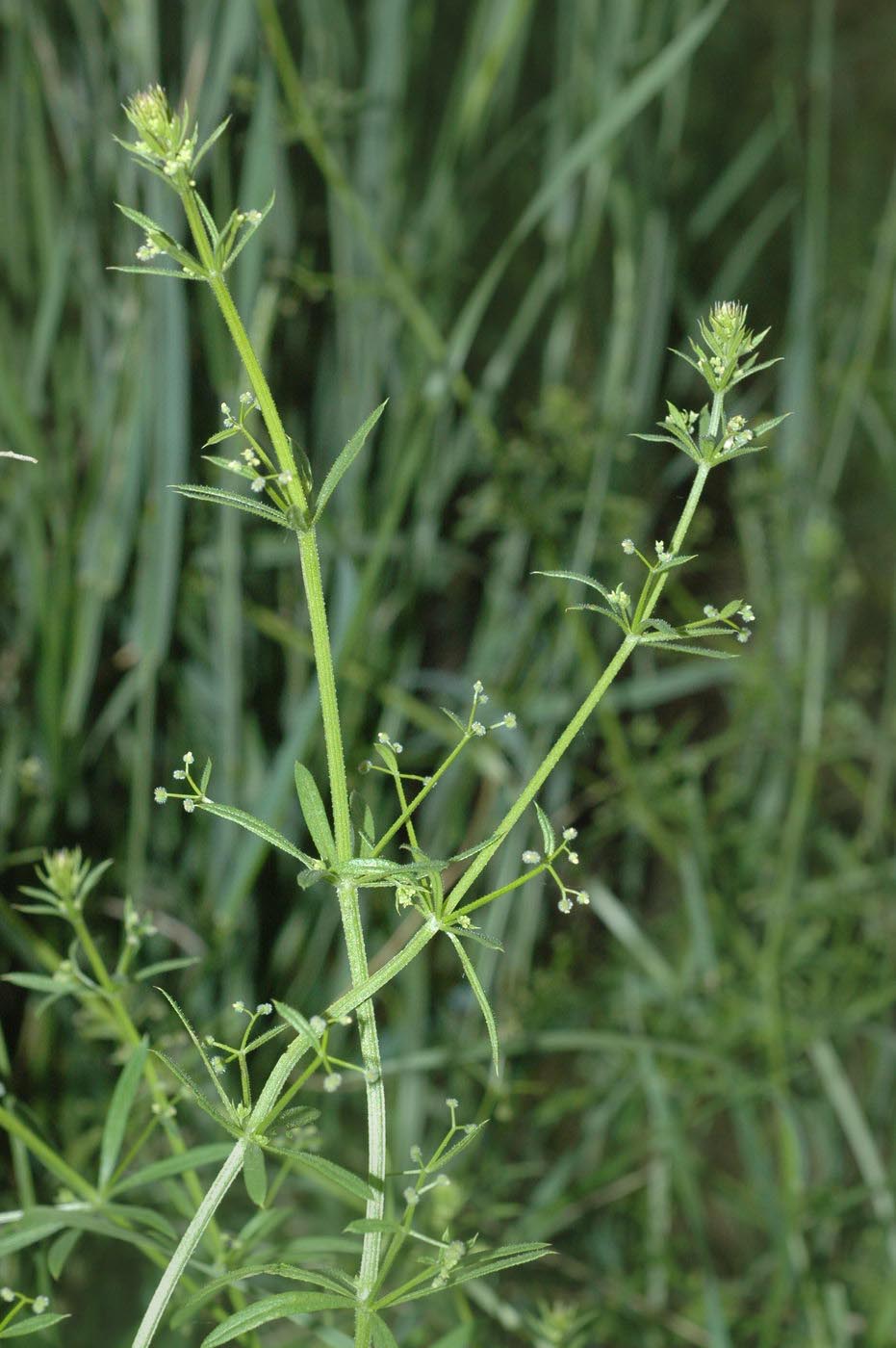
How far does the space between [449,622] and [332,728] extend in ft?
2.15

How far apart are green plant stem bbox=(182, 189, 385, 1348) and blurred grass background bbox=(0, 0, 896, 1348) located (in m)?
0.22

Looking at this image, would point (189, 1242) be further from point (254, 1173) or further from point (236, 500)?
point (236, 500)

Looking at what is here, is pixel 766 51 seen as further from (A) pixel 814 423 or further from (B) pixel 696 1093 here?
(B) pixel 696 1093

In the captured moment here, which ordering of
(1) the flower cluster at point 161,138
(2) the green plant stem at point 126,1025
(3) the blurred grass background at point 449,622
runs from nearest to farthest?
(1) the flower cluster at point 161,138 < (2) the green plant stem at point 126,1025 < (3) the blurred grass background at point 449,622

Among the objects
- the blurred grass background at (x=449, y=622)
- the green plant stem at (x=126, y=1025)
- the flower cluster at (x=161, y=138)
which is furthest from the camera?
the blurred grass background at (x=449, y=622)

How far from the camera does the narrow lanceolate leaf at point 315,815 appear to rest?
0.26 meters

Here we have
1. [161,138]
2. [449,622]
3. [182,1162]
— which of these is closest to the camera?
[161,138]

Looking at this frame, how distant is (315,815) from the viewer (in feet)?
0.87

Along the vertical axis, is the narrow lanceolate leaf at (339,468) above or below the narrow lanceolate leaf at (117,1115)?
above

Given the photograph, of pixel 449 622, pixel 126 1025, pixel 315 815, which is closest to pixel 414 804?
pixel 315 815

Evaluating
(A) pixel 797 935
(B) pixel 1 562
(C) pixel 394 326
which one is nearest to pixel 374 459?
(C) pixel 394 326

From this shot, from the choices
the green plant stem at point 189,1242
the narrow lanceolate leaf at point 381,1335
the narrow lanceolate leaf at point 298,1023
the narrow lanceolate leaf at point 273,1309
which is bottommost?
the narrow lanceolate leaf at point 381,1335

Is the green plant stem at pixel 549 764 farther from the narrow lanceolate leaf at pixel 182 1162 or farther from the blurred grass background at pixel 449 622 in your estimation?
the blurred grass background at pixel 449 622

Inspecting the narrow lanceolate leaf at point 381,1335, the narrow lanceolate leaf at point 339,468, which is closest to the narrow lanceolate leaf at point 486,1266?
the narrow lanceolate leaf at point 381,1335
